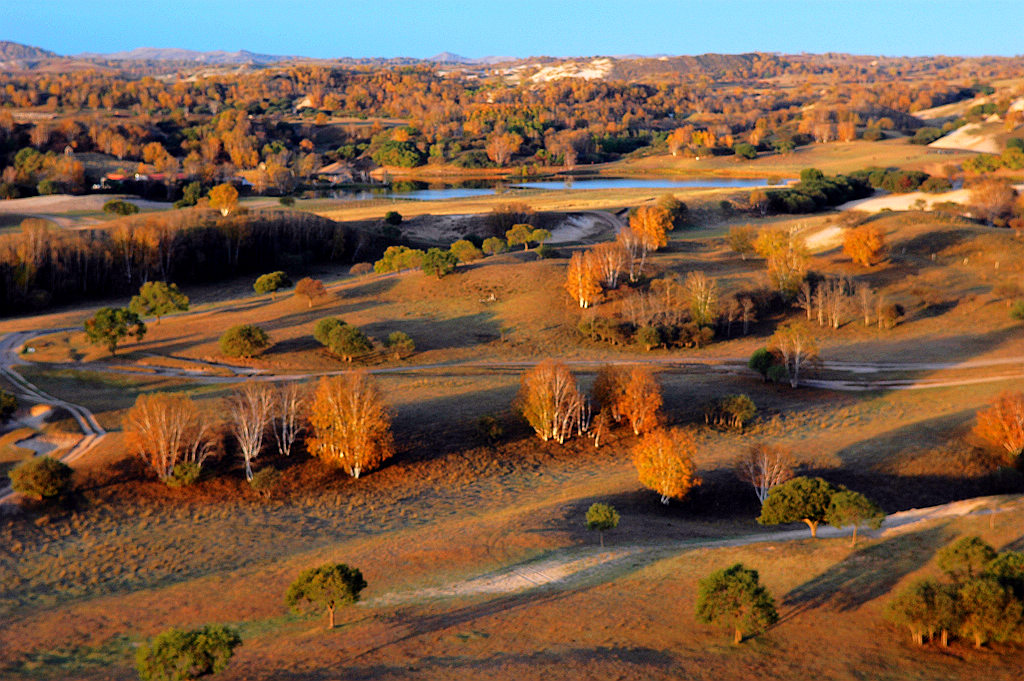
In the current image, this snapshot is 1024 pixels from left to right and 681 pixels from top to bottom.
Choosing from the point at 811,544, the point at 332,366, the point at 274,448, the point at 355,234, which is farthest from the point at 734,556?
the point at 355,234

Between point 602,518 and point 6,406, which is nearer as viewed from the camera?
point 602,518

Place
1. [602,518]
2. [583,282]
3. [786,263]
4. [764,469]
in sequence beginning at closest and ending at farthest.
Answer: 1. [602,518]
2. [764,469]
3. [583,282]
4. [786,263]

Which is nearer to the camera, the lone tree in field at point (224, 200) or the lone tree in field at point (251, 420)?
the lone tree in field at point (251, 420)

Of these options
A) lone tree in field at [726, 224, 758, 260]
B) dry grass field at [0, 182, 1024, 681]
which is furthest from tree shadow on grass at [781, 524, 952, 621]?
lone tree in field at [726, 224, 758, 260]

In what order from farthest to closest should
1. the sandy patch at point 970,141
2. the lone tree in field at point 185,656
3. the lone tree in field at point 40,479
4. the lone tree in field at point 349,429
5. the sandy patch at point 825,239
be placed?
the sandy patch at point 970,141
the sandy patch at point 825,239
the lone tree in field at point 349,429
the lone tree in field at point 40,479
the lone tree in field at point 185,656

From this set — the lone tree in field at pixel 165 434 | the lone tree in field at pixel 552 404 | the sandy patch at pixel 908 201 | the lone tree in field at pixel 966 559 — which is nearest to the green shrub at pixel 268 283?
the lone tree in field at pixel 165 434

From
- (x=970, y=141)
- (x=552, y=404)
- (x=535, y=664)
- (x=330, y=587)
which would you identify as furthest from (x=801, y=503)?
(x=970, y=141)

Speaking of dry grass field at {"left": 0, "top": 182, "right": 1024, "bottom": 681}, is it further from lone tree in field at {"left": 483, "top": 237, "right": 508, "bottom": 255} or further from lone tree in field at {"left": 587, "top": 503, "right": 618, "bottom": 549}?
lone tree in field at {"left": 483, "top": 237, "right": 508, "bottom": 255}

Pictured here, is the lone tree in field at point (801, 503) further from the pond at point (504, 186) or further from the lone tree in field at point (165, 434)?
the pond at point (504, 186)

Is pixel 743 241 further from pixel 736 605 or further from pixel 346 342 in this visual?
pixel 736 605
